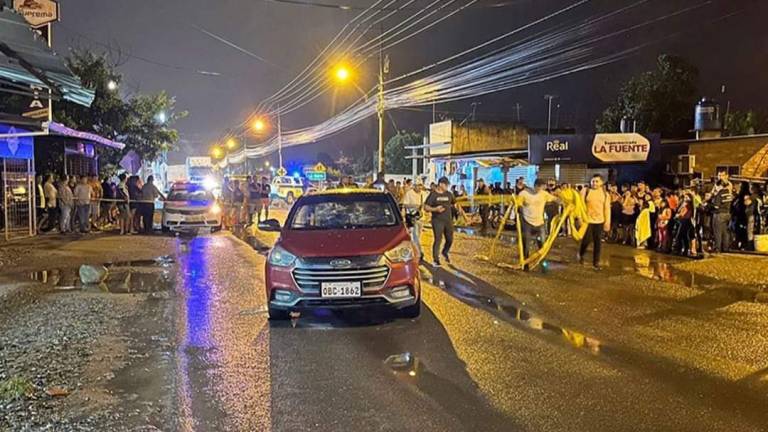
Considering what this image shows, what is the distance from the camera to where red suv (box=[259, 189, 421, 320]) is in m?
7.56

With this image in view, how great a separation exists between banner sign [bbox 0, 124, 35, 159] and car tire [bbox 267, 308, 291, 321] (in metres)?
12.3

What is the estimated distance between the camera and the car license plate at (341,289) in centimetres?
755

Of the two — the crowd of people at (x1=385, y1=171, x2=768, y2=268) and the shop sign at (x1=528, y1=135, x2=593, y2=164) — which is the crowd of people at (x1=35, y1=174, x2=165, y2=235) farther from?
the shop sign at (x1=528, y1=135, x2=593, y2=164)

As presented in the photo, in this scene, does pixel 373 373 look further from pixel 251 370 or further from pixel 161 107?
pixel 161 107

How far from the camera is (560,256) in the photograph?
14922mm

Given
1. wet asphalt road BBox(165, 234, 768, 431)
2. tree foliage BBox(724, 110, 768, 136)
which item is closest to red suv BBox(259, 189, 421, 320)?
wet asphalt road BBox(165, 234, 768, 431)

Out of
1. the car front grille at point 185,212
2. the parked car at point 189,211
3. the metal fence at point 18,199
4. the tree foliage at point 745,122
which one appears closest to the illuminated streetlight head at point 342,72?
the parked car at point 189,211

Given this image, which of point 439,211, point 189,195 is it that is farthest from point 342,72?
point 439,211

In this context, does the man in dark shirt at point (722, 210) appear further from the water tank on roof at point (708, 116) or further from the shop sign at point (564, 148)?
the water tank on roof at point (708, 116)

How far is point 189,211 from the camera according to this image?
20.3 meters

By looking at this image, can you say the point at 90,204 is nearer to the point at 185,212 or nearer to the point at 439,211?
the point at 185,212

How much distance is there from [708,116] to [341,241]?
79.7 feet

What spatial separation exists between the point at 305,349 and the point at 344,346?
1.44ft

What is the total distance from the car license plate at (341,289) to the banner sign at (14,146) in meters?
13.1
